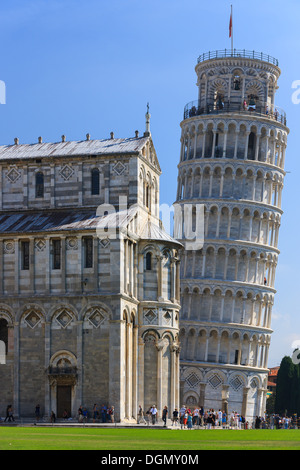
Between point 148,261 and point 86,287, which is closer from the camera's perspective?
point 86,287

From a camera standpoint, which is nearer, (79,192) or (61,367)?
(61,367)

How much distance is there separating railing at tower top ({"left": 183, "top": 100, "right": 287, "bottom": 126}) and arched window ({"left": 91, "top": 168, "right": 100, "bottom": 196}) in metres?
39.2

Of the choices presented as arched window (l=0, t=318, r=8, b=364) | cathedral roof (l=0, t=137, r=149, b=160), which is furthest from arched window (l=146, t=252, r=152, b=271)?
arched window (l=0, t=318, r=8, b=364)

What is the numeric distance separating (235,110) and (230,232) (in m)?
13.2

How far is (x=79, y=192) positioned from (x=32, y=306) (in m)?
9.73

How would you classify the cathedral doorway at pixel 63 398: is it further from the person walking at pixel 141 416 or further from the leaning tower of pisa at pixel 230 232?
the leaning tower of pisa at pixel 230 232

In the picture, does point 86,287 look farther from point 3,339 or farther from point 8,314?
point 3,339

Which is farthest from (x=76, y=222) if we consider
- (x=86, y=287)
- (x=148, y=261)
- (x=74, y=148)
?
(x=74, y=148)

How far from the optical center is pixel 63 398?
68.8m

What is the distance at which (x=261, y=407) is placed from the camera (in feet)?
364
